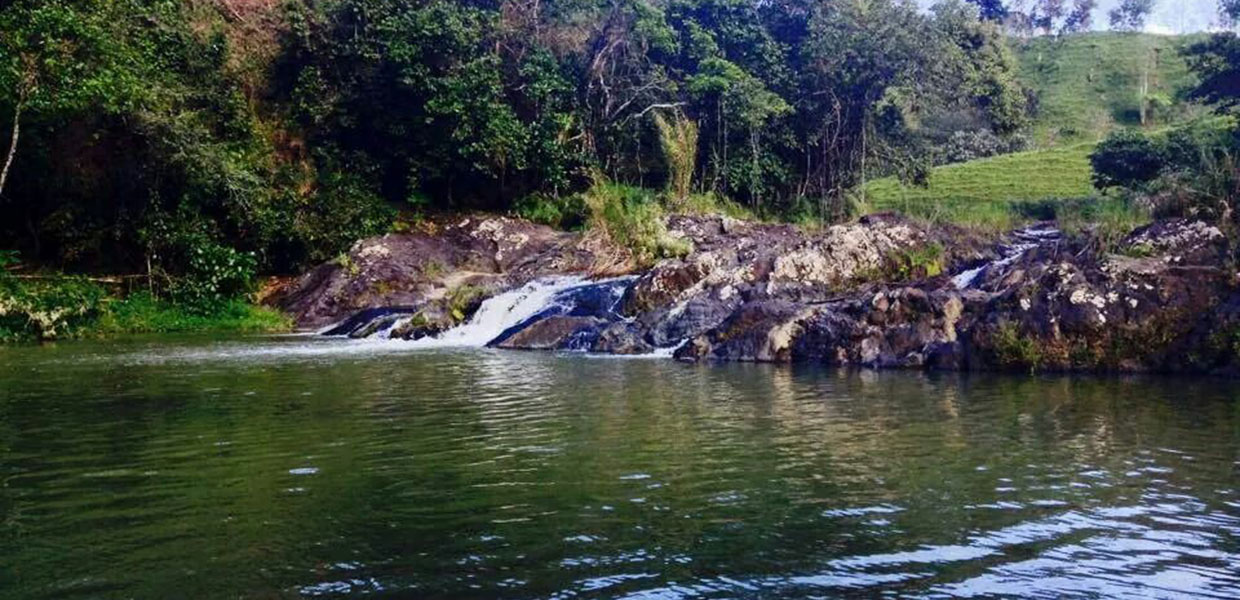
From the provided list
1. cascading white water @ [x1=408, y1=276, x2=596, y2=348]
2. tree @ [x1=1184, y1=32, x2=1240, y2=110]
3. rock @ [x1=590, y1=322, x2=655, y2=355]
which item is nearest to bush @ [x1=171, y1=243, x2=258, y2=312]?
cascading white water @ [x1=408, y1=276, x2=596, y2=348]

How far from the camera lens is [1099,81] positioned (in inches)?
2648

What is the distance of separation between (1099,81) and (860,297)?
5822cm

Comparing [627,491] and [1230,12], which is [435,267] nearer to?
[627,491]

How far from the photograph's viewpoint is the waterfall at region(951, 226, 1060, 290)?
1992 cm

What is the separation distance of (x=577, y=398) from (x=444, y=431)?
2.65 metres

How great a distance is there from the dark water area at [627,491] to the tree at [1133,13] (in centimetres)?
7689

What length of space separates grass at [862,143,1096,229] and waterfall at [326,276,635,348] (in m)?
13.9

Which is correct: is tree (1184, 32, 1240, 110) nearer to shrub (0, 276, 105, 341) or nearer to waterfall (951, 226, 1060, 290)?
waterfall (951, 226, 1060, 290)

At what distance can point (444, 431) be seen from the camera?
10.2 meters

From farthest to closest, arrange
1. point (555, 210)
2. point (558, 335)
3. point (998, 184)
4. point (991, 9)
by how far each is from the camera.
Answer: point (991, 9) < point (998, 184) < point (555, 210) < point (558, 335)

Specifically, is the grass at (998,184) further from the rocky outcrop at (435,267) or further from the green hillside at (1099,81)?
the rocky outcrop at (435,267)

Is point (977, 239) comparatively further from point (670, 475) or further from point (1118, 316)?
point (670, 475)

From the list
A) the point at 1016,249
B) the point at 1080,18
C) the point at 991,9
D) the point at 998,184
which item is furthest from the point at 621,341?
the point at 1080,18

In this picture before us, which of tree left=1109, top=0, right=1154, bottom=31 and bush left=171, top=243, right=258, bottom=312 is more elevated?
tree left=1109, top=0, right=1154, bottom=31
